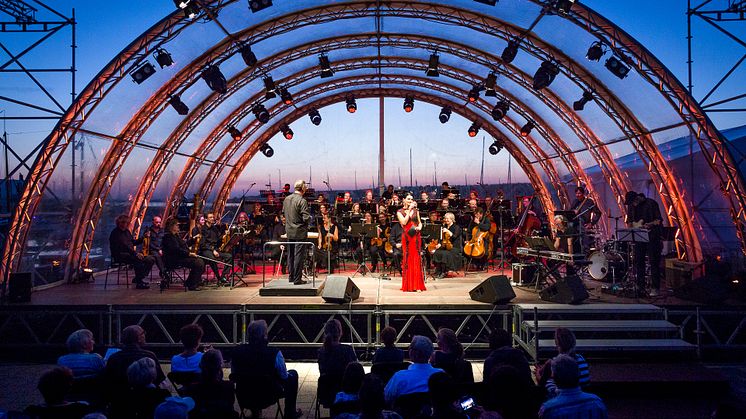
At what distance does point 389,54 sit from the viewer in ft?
56.5

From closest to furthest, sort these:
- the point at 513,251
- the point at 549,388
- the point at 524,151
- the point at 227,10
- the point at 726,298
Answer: the point at 549,388
the point at 726,298
the point at 227,10
the point at 513,251
the point at 524,151

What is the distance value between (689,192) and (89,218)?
47.2ft

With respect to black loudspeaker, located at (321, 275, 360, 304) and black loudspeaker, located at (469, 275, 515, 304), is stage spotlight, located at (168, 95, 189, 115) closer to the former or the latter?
black loudspeaker, located at (321, 275, 360, 304)

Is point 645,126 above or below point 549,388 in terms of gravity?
above

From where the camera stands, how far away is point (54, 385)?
358 centimetres

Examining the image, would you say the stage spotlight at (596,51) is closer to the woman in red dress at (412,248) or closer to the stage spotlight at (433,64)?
the stage spotlight at (433,64)

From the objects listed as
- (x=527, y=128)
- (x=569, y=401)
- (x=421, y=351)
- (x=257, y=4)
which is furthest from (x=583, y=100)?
(x=569, y=401)

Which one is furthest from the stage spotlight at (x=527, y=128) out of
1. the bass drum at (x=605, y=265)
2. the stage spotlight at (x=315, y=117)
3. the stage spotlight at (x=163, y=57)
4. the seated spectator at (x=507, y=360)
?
the seated spectator at (x=507, y=360)

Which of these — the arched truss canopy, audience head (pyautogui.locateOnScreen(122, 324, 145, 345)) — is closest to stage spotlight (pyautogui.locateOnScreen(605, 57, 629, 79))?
the arched truss canopy

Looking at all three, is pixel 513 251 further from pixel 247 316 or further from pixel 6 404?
pixel 6 404

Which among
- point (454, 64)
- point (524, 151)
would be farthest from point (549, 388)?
point (524, 151)

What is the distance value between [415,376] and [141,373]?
2207mm

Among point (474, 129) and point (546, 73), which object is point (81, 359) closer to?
point (546, 73)

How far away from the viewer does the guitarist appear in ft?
31.4
